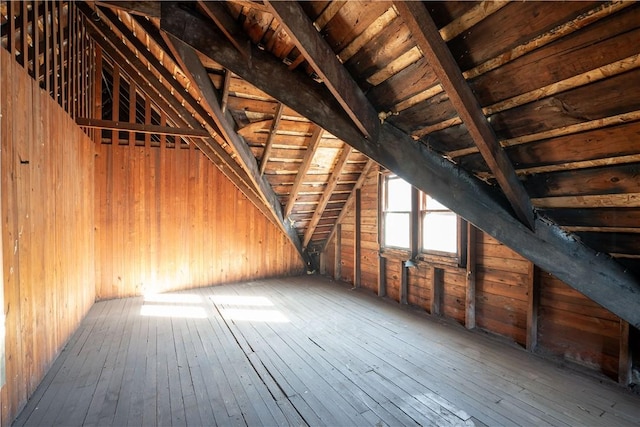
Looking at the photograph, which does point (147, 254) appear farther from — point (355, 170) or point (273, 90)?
point (273, 90)

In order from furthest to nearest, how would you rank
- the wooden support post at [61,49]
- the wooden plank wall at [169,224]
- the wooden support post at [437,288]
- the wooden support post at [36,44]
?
the wooden plank wall at [169,224], the wooden support post at [437,288], the wooden support post at [61,49], the wooden support post at [36,44]

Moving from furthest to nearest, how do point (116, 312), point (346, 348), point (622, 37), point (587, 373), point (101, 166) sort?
point (101, 166) → point (116, 312) → point (346, 348) → point (587, 373) → point (622, 37)

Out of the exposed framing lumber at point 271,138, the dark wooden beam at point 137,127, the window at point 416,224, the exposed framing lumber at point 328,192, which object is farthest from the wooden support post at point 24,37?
the window at point 416,224

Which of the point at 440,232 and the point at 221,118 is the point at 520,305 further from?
the point at 221,118

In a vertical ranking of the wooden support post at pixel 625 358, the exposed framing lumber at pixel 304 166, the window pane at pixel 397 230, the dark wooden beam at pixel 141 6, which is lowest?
the wooden support post at pixel 625 358

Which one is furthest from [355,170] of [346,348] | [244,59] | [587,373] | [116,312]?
[116,312]

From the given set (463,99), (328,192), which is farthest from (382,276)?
(463,99)

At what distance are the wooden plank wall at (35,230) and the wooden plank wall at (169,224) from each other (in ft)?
3.55

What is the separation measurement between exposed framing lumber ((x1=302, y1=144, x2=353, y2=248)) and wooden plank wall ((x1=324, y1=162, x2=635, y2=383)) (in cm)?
134

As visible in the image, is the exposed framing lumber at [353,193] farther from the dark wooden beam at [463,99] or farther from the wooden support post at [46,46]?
the wooden support post at [46,46]

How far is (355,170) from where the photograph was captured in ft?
16.9

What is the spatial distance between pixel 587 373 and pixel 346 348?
213 centimetres

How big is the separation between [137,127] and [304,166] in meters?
2.53

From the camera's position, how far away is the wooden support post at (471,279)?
365cm
